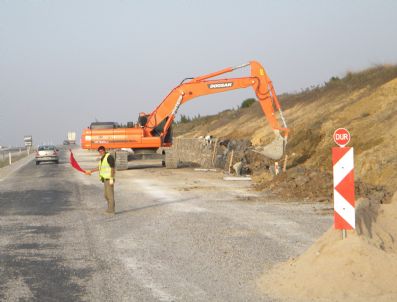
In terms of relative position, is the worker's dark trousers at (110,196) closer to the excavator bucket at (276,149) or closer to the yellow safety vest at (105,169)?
the yellow safety vest at (105,169)

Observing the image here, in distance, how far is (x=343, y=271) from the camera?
8.47 meters

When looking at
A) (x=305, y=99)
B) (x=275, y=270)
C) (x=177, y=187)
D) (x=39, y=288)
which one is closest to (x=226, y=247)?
(x=275, y=270)

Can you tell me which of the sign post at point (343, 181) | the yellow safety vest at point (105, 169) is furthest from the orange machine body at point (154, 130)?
the sign post at point (343, 181)

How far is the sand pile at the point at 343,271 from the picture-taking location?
26.6 ft

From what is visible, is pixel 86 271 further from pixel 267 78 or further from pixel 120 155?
pixel 120 155

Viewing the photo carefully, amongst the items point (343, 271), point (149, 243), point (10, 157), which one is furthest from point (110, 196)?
point (10, 157)

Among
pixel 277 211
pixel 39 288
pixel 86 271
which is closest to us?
pixel 39 288

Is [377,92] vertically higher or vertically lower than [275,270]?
higher

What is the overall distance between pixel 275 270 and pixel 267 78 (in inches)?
929

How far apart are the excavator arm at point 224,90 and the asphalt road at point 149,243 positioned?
685cm

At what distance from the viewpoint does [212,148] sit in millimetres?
40031

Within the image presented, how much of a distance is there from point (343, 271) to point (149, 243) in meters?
4.91

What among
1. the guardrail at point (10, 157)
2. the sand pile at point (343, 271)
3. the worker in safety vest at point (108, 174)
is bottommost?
the guardrail at point (10, 157)

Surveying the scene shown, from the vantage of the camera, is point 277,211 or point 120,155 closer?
point 277,211
